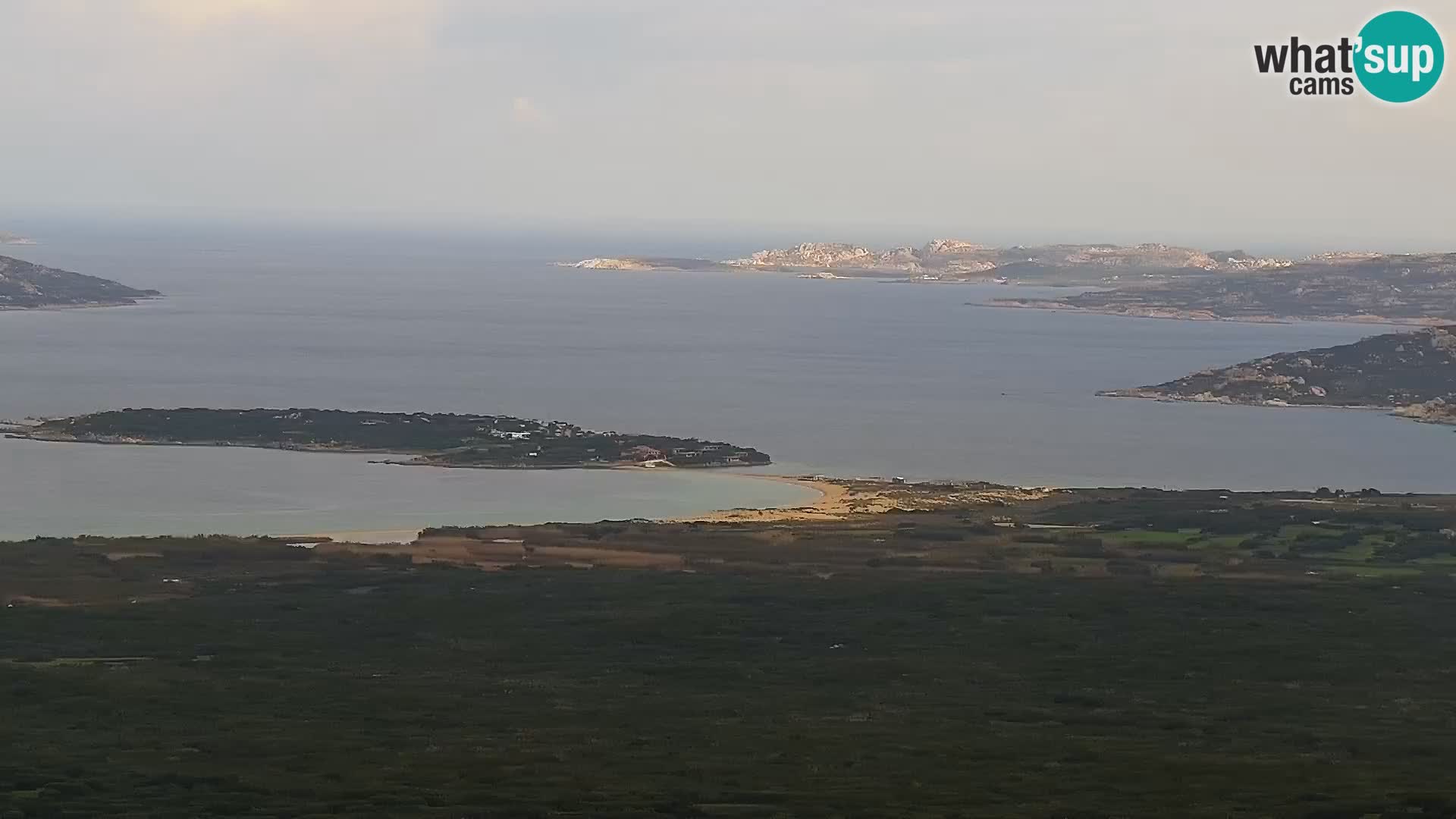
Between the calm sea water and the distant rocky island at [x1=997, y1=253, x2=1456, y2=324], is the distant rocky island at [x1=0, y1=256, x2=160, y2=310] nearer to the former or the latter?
the calm sea water

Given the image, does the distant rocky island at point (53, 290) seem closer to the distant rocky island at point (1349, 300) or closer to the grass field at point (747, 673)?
the distant rocky island at point (1349, 300)

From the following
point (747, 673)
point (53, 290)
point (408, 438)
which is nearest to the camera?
point (747, 673)

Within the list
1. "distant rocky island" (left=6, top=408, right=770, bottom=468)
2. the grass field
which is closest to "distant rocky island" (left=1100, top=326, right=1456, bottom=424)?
"distant rocky island" (left=6, top=408, right=770, bottom=468)

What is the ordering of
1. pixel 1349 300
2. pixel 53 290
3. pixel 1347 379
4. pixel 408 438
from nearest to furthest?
1. pixel 408 438
2. pixel 1347 379
3. pixel 53 290
4. pixel 1349 300

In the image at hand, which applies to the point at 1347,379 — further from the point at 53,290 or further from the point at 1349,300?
the point at 53,290

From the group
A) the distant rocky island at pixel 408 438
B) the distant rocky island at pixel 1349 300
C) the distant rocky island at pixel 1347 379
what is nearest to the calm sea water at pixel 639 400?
the distant rocky island at pixel 408 438

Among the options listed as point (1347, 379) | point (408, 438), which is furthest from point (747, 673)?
point (1347, 379)
